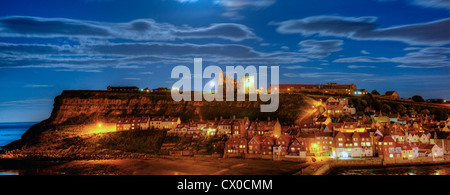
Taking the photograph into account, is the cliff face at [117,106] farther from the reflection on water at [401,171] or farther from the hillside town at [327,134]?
the reflection on water at [401,171]

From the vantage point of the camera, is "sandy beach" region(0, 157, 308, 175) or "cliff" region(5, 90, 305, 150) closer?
"sandy beach" region(0, 157, 308, 175)

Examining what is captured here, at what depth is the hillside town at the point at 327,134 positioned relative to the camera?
50.6 meters

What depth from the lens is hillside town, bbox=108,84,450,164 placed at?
5059 centimetres

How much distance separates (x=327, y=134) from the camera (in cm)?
5300

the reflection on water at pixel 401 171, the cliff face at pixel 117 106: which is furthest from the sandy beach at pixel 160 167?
the cliff face at pixel 117 106

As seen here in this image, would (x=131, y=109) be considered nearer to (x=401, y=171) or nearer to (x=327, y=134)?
(x=327, y=134)

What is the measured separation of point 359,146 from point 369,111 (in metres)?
26.3

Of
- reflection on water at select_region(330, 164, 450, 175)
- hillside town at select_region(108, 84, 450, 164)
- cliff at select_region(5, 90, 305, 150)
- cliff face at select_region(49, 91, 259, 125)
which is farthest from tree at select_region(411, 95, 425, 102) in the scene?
reflection on water at select_region(330, 164, 450, 175)

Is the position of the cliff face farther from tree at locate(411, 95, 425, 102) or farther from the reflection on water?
tree at locate(411, 95, 425, 102)

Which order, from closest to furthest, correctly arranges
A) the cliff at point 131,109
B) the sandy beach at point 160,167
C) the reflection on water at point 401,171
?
the sandy beach at point 160,167, the reflection on water at point 401,171, the cliff at point 131,109

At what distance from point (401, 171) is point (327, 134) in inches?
464

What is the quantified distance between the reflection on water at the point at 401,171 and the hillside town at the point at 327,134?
8.53 feet

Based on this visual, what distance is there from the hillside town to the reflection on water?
2600mm
